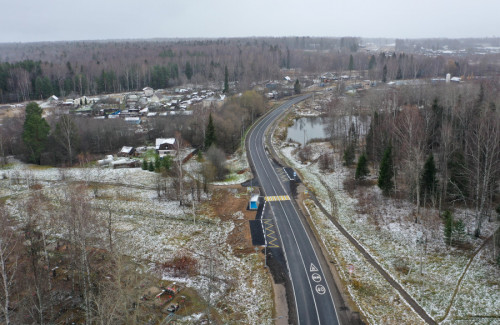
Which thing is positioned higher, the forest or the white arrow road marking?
the forest

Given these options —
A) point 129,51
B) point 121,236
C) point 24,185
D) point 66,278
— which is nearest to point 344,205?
point 121,236

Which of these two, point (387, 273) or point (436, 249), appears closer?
point (387, 273)

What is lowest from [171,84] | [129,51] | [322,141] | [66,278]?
[66,278]

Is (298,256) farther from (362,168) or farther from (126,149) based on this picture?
(126,149)

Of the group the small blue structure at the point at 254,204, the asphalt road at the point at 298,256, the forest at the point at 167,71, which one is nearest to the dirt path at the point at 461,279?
the asphalt road at the point at 298,256

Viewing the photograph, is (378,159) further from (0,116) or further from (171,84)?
Answer: (171,84)

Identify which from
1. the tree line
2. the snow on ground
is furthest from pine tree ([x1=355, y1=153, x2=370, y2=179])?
the snow on ground

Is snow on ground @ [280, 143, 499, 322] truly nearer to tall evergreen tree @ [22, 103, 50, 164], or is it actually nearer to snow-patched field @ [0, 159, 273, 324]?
snow-patched field @ [0, 159, 273, 324]
